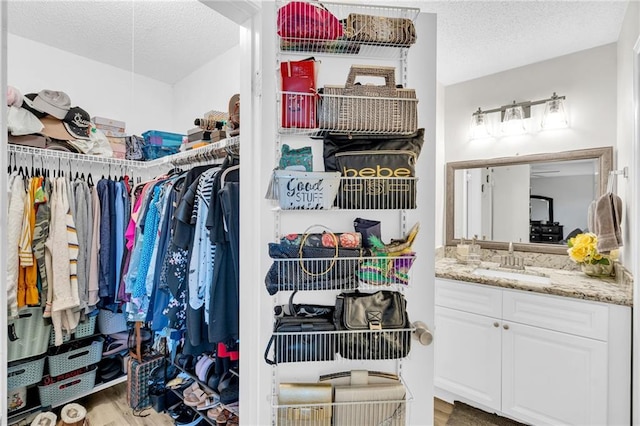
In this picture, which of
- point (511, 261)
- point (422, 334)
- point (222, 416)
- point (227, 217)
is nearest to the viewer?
point (422, 334)

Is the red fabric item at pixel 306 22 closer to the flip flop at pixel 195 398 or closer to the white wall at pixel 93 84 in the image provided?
the flip flop at pixel 195 398

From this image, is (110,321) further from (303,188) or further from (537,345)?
(537,345)

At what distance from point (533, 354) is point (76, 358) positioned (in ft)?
9.35

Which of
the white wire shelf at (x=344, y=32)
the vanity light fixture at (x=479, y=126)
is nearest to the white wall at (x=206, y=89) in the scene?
the white wire shelf at (x=344, y=32)

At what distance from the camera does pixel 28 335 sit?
5.95ft

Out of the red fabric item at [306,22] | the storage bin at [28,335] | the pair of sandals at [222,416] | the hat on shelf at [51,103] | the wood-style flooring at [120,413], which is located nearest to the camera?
the red fabric item at [306,22]

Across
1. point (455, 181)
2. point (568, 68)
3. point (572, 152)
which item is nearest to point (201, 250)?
point (455, 181)

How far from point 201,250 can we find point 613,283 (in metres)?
2.30

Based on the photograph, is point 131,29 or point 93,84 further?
point 93,84

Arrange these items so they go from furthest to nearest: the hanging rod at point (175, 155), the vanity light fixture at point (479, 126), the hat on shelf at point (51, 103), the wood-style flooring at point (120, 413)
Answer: the vanity light fixture at point (479, 126) < the wood-style flooring at point (120, 413) < the hat on shelf at point (51, 103) < the hanging rod at point (175, 155)

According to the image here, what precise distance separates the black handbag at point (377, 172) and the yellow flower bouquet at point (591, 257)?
1.68m

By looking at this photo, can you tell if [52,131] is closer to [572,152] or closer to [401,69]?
[401,69]

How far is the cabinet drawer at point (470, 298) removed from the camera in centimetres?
195

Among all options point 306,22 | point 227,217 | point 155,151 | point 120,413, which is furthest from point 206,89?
point 120,413
